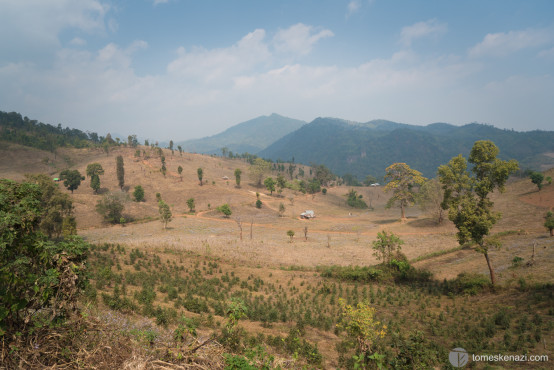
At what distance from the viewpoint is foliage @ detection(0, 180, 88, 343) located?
5.00 m

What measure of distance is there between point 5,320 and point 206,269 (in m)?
20.8

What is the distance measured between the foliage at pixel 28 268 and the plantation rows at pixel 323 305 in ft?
15.8

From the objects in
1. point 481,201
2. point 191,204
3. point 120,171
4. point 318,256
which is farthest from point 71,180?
point 481,201

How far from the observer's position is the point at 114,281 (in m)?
17.5

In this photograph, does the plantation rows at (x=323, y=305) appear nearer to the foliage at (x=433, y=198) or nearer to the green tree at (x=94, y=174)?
the foliage at (x=433, y=198)

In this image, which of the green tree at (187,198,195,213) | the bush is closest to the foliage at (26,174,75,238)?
the green tree at (187,198,195,213)

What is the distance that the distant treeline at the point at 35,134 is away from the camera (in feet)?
379

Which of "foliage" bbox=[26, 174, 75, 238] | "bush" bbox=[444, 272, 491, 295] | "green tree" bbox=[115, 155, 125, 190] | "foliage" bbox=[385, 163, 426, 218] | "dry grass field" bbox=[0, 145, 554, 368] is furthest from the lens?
"green tree" bbox=[115, 155, 125, 190]

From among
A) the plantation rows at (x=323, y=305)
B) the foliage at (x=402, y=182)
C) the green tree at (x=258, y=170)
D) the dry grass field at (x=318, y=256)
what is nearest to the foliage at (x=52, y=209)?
the dry grass field at (x=318, y=256)

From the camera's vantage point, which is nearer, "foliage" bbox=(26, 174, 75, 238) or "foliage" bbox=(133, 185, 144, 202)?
"foliage" bbox=(26, 174, 75, 238)

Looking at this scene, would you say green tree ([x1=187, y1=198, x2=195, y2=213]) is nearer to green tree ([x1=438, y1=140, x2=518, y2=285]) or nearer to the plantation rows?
the plantation rows

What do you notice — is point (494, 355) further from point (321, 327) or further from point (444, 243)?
point (444, 243)

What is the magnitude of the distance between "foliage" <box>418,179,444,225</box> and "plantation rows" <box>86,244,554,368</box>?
33.5 meters

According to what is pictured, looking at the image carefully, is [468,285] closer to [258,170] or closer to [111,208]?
[111,208]
